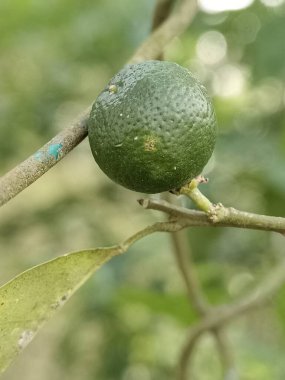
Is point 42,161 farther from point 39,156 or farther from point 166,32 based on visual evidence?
point 166,32

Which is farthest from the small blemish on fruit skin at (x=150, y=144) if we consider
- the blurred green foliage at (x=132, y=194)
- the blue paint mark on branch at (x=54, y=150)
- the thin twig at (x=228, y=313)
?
the blurred green foliage at (x=132, y=194)

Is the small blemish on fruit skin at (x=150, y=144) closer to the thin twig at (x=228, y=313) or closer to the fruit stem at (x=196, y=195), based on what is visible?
the fruit stem at (x=196, y=195)

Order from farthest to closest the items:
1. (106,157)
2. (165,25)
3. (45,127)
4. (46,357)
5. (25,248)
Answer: (46,357) → (25,248) → (45,127) → (165,25) → (106,157)

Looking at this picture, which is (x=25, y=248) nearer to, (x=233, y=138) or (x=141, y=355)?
(x=141, y=355)

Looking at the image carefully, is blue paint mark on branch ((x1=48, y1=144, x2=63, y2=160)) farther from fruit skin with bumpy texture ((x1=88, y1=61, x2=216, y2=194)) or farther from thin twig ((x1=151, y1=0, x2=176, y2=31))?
thin twig ((x1=151, y1=0, x2=176, y2=31))

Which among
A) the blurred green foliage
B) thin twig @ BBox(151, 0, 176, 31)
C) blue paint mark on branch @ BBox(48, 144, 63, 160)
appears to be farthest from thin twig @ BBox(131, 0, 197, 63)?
the blurred green foliage

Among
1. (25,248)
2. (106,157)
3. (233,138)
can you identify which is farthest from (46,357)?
(106,157)
